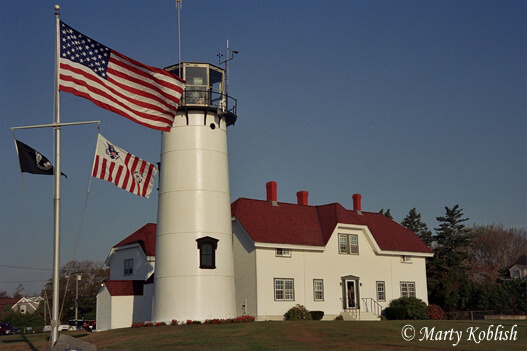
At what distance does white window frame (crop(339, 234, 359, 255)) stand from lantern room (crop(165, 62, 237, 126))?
12.3 m

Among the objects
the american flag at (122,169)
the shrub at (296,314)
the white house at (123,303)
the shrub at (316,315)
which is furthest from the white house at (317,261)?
the american flag at (122,169)

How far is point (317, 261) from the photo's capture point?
37.6 m

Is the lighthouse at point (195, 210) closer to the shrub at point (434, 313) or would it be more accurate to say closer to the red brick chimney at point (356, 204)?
the red brick chimney at point (356, 204)

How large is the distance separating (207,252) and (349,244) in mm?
12790

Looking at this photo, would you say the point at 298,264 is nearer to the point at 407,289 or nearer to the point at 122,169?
the point at 407,289

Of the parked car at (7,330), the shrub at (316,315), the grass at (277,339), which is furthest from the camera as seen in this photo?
the parked car at (7,330)

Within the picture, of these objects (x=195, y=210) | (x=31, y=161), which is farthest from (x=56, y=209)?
(x=195, y=210)

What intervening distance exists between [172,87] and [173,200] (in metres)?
12.6

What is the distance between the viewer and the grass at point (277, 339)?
66.1ft

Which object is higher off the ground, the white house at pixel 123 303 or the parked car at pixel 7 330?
the white house at pixel 123 303

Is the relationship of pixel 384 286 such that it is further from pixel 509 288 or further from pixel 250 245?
pixel 509 288

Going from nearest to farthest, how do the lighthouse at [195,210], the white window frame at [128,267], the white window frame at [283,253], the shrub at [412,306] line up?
the lighthouse at [195,210]
the white window frame at [283,253]
the shrub at [412,306]
the white window frame at [128,267]

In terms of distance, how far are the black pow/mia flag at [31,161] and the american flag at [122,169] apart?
2.13 meters

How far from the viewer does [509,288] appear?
162 ft
